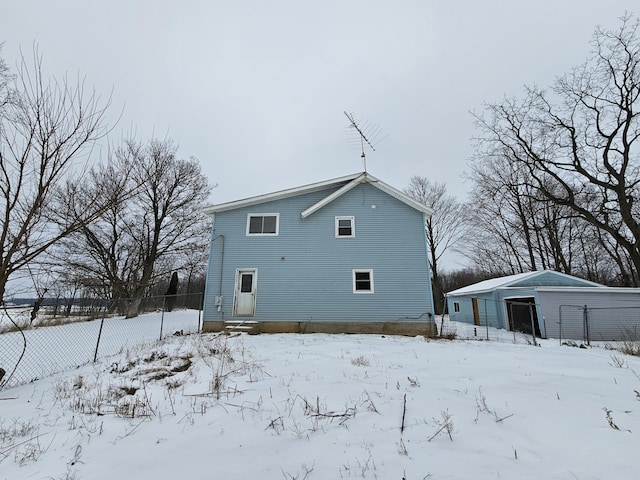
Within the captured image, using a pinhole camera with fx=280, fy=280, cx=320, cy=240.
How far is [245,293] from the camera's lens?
11859 mm

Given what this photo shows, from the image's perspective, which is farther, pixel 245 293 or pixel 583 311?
pixel 583 311

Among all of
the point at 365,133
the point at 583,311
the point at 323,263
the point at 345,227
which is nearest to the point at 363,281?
the point at 323,263

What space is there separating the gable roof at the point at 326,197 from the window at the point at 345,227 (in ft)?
3.38

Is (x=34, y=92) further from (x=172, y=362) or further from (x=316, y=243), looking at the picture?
(x=316, y=243)

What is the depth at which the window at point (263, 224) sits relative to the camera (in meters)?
12.5

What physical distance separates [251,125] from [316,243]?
16736 millimetres

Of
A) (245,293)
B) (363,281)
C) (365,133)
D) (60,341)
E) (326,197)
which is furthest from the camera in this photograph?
(365,133)

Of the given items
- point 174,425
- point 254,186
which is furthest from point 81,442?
point 254,186

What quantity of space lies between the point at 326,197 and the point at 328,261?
2.93 meters

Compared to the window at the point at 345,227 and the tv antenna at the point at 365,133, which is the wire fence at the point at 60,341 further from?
the tv antenna at the point at 365,133

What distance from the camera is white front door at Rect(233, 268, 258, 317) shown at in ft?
38.2

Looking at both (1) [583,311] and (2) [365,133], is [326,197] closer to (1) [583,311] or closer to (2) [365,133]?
(2) [365,133]

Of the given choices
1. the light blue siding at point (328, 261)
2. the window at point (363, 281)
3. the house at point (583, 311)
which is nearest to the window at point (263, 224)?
the light blue siding at point (328, 261)

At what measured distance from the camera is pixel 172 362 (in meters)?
5.99
